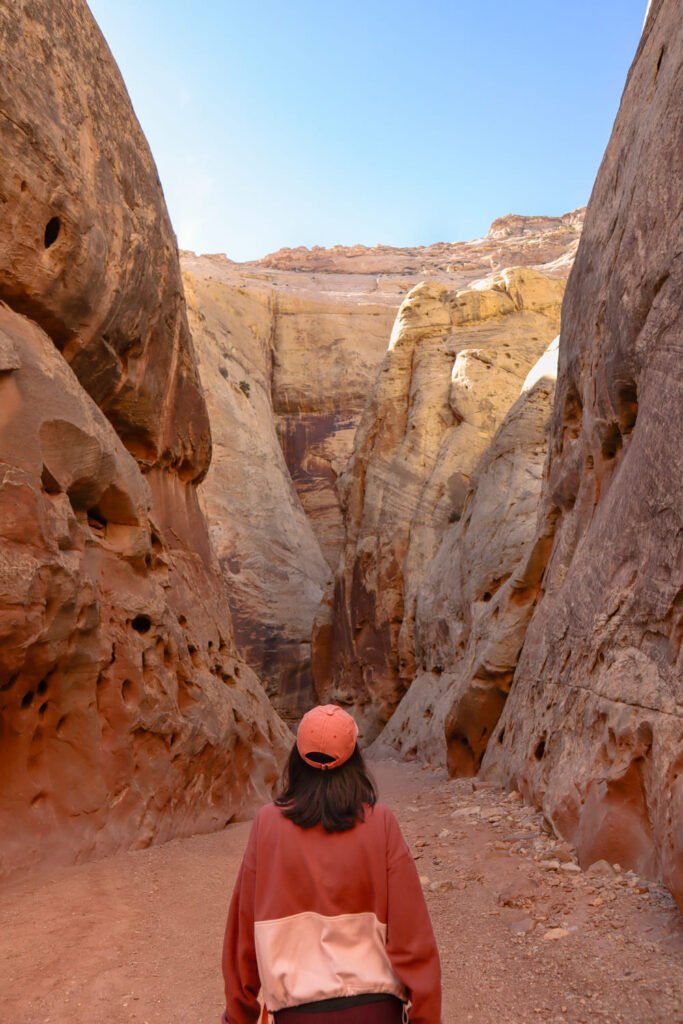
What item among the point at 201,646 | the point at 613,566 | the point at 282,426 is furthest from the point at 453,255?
the point at 613,566

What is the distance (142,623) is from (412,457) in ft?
60.1

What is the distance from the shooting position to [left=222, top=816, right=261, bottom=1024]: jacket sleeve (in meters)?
2.43

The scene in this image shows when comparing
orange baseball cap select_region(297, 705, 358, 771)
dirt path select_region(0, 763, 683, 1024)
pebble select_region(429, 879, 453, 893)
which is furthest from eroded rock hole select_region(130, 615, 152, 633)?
orange baseball cap select_region(297, 705, 358, 771)

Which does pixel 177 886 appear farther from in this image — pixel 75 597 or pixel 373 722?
pixel 373 722

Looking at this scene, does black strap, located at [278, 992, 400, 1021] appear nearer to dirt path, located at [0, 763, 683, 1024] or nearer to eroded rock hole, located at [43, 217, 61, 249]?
dirt path, located at [0, 763, 683, 1024]

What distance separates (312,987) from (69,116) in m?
8.17

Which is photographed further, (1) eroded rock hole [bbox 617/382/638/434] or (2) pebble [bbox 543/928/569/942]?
(1) eroded rock hole [bbox 617/382/638/434]

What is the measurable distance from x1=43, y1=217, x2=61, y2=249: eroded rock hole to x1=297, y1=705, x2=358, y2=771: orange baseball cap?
644cm

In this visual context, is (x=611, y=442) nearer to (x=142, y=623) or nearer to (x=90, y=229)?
(x=142, y=623)

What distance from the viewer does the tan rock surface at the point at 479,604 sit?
11.9 metres

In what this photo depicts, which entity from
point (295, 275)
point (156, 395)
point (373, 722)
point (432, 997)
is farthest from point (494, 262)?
point (432, 997)

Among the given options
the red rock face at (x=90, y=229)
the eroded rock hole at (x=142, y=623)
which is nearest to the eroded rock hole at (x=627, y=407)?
the eroded rock hole at (x=142, y=623)

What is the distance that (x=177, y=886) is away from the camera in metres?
5.97

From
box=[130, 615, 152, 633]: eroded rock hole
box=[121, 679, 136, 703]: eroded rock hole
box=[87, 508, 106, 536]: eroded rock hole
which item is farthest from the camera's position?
box=[87, 508, 106, 536]: eroded rock hole
